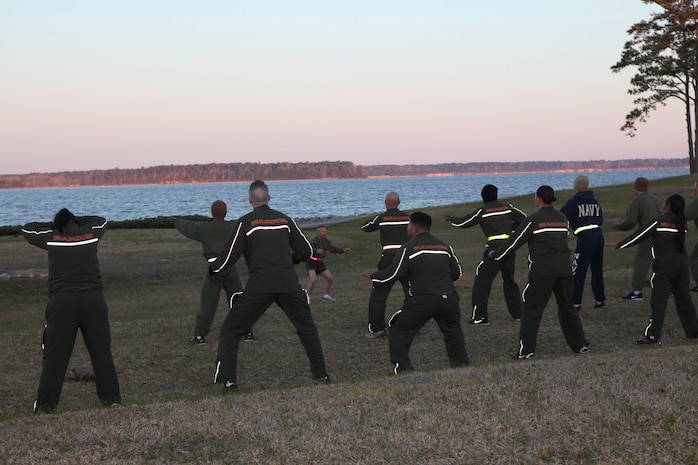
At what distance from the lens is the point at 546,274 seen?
10.5 m

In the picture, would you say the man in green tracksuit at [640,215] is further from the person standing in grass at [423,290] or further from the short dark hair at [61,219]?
the short dark hair at [61,219]

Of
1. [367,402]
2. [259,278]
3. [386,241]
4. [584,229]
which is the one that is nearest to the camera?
[367,402]

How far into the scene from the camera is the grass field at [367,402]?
5945mm

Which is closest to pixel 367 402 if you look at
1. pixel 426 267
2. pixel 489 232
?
pixel 426 267

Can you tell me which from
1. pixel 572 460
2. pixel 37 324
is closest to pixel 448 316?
pixel 572 460

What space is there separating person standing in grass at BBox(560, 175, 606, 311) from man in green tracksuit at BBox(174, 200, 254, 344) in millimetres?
5822

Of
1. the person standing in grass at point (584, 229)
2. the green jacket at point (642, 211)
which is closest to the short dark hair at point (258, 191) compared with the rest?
the person standing in grass at point (584, 229)

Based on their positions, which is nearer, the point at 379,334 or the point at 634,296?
the point at 379,334

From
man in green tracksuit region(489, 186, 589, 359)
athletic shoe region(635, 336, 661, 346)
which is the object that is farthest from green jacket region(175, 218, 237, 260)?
athletic shoe region(635, 336, 661, 346)

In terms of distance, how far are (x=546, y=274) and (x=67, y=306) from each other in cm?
577

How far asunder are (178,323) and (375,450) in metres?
8.85

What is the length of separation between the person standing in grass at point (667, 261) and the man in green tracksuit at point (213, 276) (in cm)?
582

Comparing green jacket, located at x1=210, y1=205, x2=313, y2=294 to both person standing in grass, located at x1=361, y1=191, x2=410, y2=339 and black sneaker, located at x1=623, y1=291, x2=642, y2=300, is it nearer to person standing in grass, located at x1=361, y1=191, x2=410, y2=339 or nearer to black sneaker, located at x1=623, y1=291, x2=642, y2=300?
person standing in grass, located at x1=361, y1=191, x2=410, y2=339

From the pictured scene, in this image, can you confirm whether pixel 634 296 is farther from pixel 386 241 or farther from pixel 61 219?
pixel 61 219
